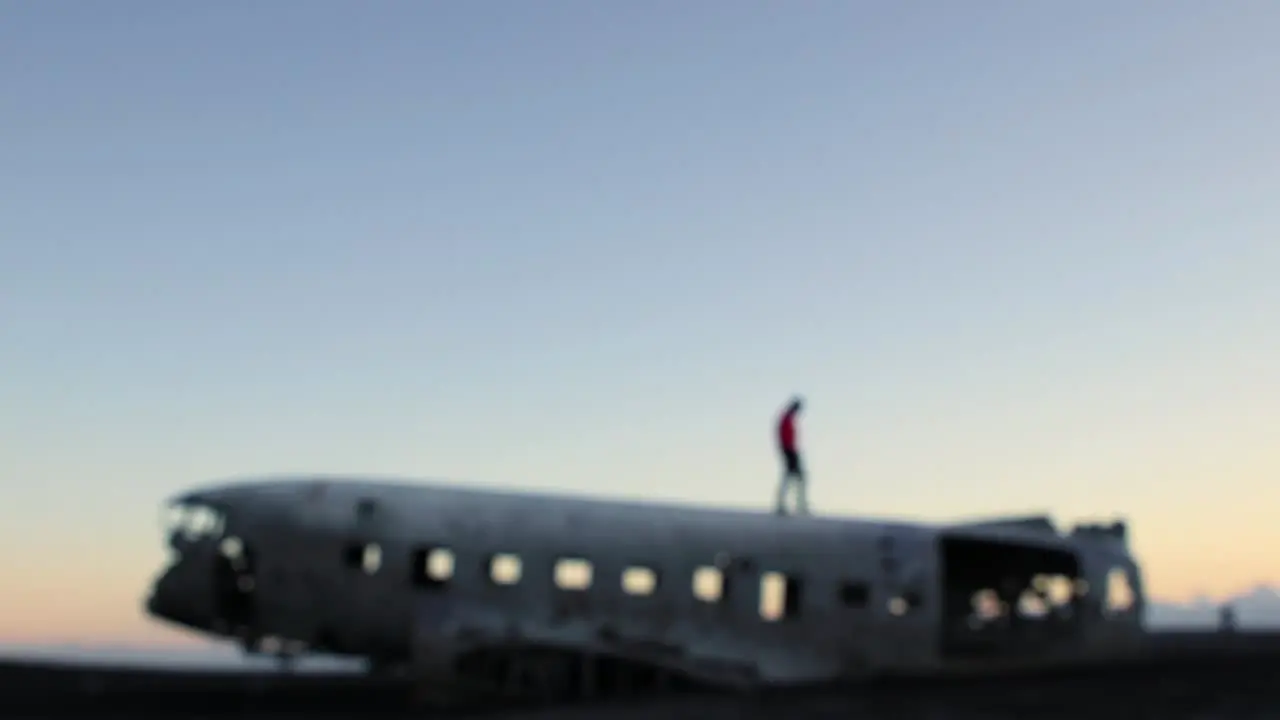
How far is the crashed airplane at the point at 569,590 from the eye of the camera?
26031mm

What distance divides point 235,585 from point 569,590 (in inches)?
284

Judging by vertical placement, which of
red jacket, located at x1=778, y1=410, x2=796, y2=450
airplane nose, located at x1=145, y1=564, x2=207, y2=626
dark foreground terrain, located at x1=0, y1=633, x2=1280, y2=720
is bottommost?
dark foreground terrain, located at x1=0, y1=633, x2=1280, y2=720

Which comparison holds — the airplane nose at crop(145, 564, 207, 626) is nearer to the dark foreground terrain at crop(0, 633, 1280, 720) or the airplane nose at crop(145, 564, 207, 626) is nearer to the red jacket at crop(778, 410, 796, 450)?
the dark foreground terrain at crop(0, 633, 1280, 720)

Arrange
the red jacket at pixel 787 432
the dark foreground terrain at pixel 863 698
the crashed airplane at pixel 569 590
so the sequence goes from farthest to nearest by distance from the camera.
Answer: the red jacket at pixel 787 432
the crashed airplane at pixel 569 590
the dark foreground terrain at pixel 863 698

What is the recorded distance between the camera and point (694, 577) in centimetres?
2672

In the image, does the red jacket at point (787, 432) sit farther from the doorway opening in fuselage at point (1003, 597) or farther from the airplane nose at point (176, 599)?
the airplane nose at point (176, 599)

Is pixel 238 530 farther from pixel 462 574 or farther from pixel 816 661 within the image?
pixel 816 661

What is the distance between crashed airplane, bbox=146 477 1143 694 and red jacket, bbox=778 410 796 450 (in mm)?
2906

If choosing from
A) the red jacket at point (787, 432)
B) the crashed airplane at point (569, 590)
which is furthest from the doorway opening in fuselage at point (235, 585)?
the red jacket at point (787, 432)

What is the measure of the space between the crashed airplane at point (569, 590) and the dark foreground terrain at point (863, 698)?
5.19 feet

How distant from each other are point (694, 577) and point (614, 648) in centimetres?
227

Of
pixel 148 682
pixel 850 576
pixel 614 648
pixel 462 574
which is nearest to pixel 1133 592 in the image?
pixel 850 576

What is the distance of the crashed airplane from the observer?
85.4 ft

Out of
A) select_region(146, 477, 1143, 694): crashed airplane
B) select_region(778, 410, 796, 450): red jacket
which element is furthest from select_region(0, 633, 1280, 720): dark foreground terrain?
select_region(778, 410, 796, 450): red jacket
